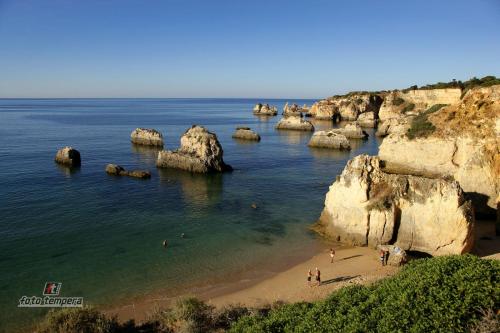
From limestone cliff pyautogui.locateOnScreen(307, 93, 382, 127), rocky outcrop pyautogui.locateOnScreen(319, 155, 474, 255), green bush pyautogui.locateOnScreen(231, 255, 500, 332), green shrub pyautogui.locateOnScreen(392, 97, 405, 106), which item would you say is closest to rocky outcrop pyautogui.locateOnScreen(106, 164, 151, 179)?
rocky outcrop pyautogui.locateOnScreen(319, 155, 474, 255)

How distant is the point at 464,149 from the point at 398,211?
19.7 metres

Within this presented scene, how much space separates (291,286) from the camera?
23297mm

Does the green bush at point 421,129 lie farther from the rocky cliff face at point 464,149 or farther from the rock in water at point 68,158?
the rock in water at point 68,158

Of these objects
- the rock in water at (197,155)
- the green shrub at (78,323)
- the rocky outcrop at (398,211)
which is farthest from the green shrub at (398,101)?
the green shrub at (78,323)

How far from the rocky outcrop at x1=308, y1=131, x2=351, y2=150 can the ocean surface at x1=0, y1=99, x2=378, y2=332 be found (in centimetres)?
1429

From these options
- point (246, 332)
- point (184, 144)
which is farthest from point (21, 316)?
A: point (184, 144)

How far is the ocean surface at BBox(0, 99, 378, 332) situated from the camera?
23594 millimetres

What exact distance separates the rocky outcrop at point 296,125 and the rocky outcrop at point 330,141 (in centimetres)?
2888

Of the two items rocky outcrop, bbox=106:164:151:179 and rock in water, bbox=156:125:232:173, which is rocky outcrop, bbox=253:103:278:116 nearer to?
rock in water, bbox=156:125:232:173

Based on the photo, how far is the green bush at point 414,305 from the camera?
11125 mm

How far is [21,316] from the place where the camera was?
1961 cm

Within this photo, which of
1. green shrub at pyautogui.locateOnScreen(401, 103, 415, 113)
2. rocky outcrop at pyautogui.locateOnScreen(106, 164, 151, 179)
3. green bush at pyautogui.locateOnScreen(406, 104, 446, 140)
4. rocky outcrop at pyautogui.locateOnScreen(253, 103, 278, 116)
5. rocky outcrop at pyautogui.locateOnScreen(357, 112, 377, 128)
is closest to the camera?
green bush at pyautogui.locateOnScreen(406, 104, 446, 140)

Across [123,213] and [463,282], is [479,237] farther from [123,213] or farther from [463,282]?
[123,213]

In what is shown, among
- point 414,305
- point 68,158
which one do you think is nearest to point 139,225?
point 414,305
